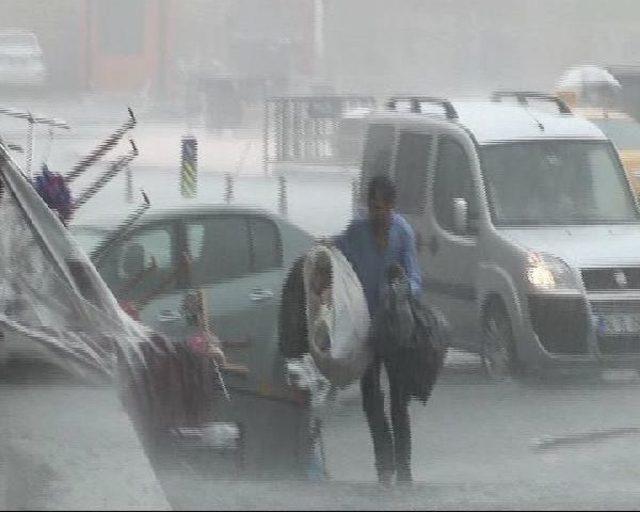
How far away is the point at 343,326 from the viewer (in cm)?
864

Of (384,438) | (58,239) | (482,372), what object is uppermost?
(58,239)

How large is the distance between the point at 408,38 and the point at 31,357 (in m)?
9.29

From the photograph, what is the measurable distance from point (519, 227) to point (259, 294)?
2.08 meters

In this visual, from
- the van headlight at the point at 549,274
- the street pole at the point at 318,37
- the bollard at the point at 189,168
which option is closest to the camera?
the van headlight at the point at 549,274

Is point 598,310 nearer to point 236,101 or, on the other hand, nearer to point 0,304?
point 0,304

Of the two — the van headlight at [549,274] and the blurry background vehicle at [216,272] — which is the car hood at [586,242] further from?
the blurry background vehicle at [216,272]

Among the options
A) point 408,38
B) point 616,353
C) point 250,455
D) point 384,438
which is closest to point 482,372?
point 616,353

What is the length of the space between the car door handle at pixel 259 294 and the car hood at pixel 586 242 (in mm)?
1798

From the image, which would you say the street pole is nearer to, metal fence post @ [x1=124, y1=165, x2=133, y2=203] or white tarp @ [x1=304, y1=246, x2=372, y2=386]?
metal fence post @ [x1=124, y1=165, x2=133, y2=203]

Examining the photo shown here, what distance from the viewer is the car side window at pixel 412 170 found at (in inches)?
495

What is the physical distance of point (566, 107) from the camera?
13273 mm

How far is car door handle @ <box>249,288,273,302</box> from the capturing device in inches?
421

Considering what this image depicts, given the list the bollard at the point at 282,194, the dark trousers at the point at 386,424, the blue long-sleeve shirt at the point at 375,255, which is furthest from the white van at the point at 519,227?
the blue long-sleeve shirt at the point at 375,255

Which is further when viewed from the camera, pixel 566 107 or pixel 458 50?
pixel 458 50
